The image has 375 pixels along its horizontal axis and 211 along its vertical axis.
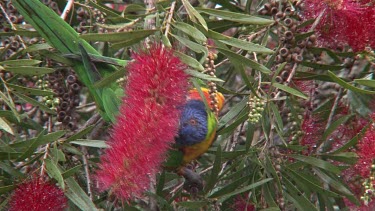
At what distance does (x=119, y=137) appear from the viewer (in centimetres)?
137

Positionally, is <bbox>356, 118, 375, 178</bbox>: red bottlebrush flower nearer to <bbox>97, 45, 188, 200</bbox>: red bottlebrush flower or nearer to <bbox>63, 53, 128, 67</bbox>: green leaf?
<bbox>97, 45, 188, 200</bbox>: red bottlebrush flower

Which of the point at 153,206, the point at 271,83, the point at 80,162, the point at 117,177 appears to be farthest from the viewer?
the point at 80,162

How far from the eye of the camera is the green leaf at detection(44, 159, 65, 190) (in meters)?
1.64

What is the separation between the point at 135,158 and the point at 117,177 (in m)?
0.05

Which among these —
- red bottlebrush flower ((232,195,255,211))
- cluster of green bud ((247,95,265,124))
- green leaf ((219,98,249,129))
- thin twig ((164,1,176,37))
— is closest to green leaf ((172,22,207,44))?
thin twig ((164,1,176,37))

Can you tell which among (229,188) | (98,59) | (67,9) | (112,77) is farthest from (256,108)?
(67,9)

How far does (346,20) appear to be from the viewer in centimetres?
174

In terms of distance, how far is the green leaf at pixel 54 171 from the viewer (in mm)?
1638

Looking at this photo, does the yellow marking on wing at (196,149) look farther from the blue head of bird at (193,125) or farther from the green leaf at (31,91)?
the green leaf at (31,91)

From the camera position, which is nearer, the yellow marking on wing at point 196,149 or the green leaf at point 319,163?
the green leaf at point 319,163

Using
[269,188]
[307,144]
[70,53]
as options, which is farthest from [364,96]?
[70,53]

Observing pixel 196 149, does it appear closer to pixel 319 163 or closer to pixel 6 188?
pixel 319 163

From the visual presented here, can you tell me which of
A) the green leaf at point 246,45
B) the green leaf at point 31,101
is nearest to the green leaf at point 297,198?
the green leaf at point 246,45

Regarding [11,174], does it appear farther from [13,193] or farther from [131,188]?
[131,188]
